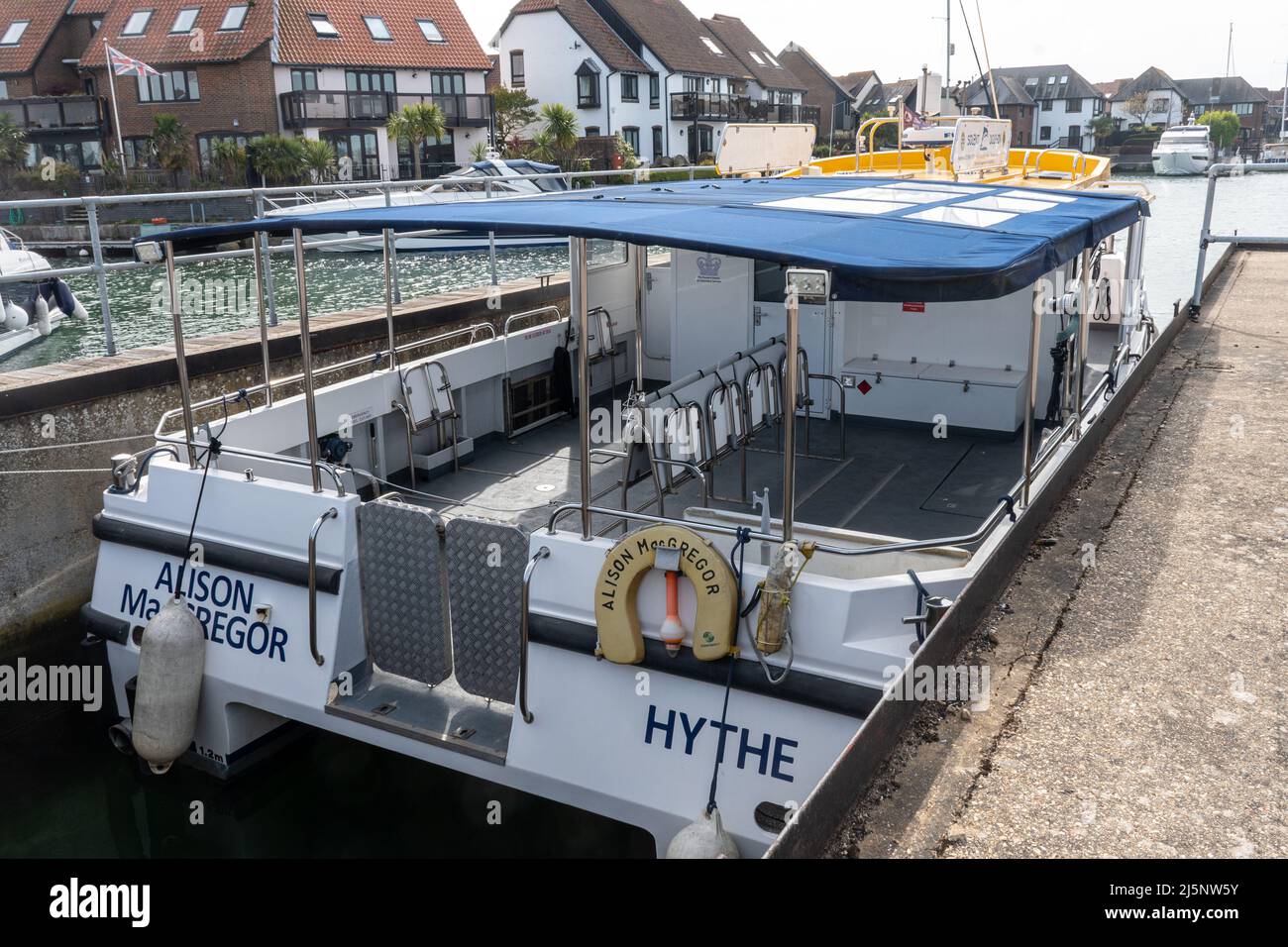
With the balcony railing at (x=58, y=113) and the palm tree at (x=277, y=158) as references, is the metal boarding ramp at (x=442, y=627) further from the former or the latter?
the balcony railing at (x=58, y=113)

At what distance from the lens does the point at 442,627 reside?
5133 mm

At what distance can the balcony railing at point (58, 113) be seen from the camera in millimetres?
39156

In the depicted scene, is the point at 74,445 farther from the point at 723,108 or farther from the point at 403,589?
the point at 723,108

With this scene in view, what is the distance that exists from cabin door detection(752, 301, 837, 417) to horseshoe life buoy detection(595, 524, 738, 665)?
4156 mm

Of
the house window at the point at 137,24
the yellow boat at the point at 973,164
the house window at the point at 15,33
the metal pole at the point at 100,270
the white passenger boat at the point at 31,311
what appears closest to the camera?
the metal pole at the point at 100,270

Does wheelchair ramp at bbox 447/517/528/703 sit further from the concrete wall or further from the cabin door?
the cabin door

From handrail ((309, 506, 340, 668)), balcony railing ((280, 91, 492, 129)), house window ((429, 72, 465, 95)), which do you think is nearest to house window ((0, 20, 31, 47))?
balcony railing ((280, 91, 492, 129))

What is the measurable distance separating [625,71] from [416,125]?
14712mm

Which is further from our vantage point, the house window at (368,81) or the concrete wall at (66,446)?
the house window at (368,81)

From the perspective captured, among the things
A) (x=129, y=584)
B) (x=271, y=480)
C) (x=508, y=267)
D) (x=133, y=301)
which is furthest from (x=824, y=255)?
(x=133, y=301)

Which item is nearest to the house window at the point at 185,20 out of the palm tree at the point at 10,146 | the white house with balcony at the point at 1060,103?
the palm tree at the point at 10,146

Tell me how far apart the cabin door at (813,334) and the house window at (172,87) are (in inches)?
1388

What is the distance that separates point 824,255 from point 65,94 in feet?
151

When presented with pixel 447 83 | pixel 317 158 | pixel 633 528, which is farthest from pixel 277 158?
pixel 633 528
